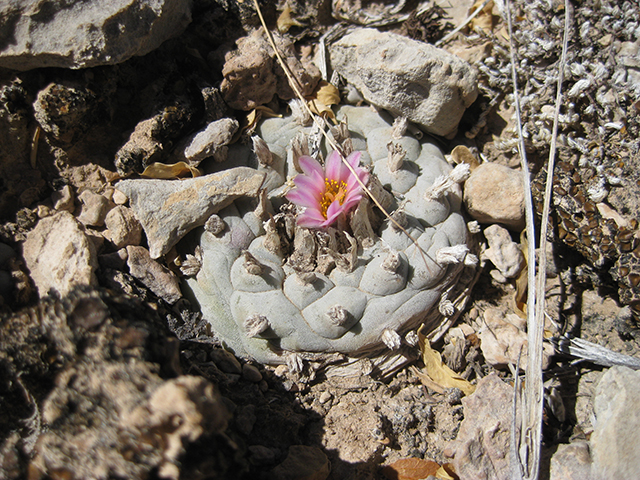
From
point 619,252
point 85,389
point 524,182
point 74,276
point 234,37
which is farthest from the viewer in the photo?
point 234,37

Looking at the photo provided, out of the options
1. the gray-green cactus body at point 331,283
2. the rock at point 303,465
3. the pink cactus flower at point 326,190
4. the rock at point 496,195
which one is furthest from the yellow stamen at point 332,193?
the rock at point 303,465

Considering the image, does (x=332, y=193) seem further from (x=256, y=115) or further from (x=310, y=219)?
(x=256, y=115)

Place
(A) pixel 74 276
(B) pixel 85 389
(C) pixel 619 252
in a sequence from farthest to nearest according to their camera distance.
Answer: (C) pixel 619 252
(A) pixel 74 276
(B) pixel 85 389

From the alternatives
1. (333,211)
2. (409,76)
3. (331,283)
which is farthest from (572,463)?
(409,76)

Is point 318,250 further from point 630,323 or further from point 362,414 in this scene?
point 630,323

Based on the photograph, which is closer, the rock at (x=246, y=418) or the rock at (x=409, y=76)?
the rock at (x=246, y=418)

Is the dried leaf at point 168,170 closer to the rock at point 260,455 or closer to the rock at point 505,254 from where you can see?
the rock at point 260,455

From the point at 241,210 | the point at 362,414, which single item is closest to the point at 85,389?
the point at 241,210

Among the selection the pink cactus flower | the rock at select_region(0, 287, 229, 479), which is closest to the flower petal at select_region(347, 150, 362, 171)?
the pink cactus flower

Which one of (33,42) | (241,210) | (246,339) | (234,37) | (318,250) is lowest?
(246,339)
